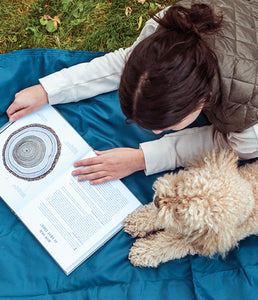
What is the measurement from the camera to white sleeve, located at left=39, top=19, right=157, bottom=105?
A: 48.8 inches

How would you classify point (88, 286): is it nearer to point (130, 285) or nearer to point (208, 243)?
point (130, 285)

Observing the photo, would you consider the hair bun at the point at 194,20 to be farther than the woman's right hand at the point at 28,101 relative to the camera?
No

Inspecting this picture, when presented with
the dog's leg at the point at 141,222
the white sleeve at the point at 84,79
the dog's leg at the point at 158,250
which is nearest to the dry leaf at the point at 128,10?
the white sleeve at the point at 84,79

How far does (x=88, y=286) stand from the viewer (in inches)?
45.7

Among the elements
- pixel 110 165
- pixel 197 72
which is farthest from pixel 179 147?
pixel 197 72

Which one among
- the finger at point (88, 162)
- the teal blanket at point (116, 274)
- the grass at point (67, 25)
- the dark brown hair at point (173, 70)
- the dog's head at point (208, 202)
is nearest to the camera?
the dark brown hair at point (173, 70)

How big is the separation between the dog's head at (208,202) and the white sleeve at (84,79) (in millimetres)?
564

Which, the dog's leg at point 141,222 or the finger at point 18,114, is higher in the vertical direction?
the finger at point 18,114

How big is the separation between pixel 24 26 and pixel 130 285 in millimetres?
1361

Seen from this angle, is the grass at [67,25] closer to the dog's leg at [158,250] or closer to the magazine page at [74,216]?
the magazine page at [74,216]

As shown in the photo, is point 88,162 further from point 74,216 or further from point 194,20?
point 194,20

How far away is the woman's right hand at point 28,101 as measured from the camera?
122 centimetres

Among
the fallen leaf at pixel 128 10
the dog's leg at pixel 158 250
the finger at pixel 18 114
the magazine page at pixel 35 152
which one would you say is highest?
the finger at pixel 18 114

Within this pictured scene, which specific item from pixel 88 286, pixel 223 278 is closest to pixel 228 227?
pixel 223 278
